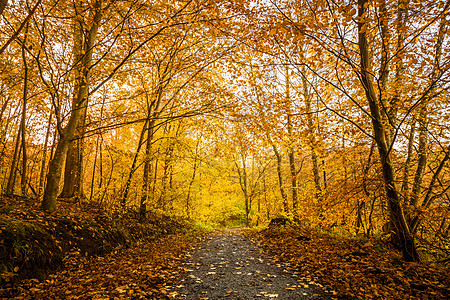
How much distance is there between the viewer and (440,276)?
3.85 meters

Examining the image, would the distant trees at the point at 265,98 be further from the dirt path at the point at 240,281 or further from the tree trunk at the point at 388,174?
the dirt path at the point at 240,281

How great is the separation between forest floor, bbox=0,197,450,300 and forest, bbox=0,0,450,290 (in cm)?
88

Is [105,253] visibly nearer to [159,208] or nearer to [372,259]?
[159,208]

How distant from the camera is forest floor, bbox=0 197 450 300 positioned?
3.61m

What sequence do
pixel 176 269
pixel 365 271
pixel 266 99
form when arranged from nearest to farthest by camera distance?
1. pixel 365 271
2. pixel 176 269
3. pixel 266 99

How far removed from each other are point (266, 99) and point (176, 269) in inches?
255

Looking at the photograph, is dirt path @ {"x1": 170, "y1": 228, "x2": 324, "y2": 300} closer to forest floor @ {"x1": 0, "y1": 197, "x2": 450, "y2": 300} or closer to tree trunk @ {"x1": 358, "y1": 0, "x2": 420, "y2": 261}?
forest floor @ {"x1": 0, "y1": 197, "x2": 450, "y2": 300}

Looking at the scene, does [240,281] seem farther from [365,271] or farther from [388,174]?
[388,174]

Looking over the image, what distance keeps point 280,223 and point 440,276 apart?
706cm

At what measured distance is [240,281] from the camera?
4.43 metres

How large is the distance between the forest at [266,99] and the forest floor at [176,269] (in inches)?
34.8

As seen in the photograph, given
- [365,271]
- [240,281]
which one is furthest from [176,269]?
[365,271]

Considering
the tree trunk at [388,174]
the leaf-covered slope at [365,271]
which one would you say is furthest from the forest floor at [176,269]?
the tree trunk at [388,174]

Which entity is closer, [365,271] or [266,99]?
[365,271]
